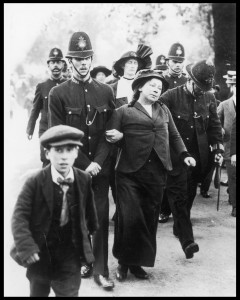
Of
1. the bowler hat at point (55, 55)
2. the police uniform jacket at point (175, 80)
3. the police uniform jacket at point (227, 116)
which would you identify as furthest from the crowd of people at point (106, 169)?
the police uniform jacket at point (175, 80)

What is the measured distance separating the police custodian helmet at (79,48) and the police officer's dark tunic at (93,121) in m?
0.27

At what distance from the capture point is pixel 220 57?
11.1m

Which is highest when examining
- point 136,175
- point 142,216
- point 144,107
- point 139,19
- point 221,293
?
point 139,19

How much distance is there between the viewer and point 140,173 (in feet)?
17.2

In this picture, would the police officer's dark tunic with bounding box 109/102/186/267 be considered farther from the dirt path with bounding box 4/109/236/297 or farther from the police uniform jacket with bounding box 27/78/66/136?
the police uniform jacket with bounding box 27/78/66/136

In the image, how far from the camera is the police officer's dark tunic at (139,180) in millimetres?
5188

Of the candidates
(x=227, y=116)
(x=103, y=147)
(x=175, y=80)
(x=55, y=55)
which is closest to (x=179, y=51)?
(x=175, y=80)

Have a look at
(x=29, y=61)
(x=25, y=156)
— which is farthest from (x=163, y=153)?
(x=29, y=61)

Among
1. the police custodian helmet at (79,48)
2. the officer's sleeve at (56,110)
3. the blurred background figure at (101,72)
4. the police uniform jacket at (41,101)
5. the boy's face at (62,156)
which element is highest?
the blurred background figure at (101,72)

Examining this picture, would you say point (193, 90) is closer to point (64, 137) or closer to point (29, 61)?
point (64, 137)

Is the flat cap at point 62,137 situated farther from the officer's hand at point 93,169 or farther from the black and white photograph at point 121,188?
the officer's hand at point 93,169

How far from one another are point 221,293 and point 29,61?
399 inches

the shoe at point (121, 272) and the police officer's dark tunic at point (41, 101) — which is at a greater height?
the police officer's dark tunic at point (41, 101)

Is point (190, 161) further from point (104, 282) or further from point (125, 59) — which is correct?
point (125, 59)
